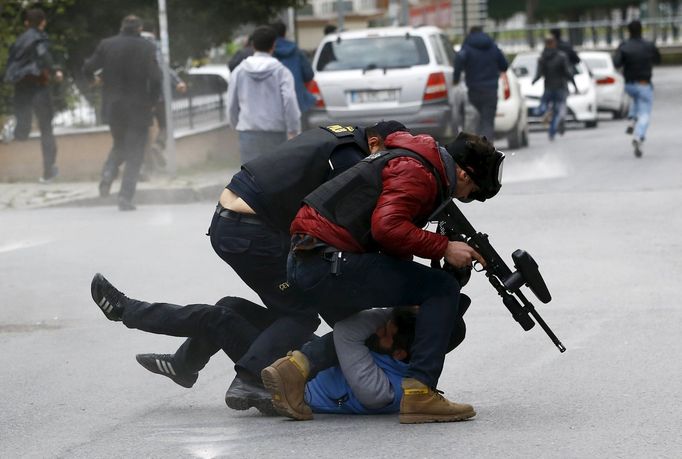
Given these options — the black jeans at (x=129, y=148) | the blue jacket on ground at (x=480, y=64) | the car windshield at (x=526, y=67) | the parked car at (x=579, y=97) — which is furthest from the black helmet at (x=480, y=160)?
the car windshield at (x=526, y=67)

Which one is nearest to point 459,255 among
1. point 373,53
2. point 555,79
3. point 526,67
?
point 373,53

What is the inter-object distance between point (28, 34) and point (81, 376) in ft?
34.1

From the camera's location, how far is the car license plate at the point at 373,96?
1909 cm

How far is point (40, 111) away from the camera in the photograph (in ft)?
56.5

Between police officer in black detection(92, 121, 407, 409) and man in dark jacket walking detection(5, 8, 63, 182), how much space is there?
1112 centimetres

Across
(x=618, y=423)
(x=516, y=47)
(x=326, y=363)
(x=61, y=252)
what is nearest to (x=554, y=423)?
(x=618, y=423)

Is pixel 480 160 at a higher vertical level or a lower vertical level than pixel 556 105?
higher

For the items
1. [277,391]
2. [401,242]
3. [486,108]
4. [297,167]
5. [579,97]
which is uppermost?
[297,167]

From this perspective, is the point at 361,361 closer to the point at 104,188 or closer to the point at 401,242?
the point at 401,242

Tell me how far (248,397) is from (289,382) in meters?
0.24

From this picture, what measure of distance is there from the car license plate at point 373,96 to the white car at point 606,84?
1150cm

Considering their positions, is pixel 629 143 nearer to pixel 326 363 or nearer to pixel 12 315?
pixel 12 315

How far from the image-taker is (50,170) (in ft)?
57.5

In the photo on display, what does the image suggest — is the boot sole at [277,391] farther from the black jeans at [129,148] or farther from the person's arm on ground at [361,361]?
the black jeans at [129,148]
